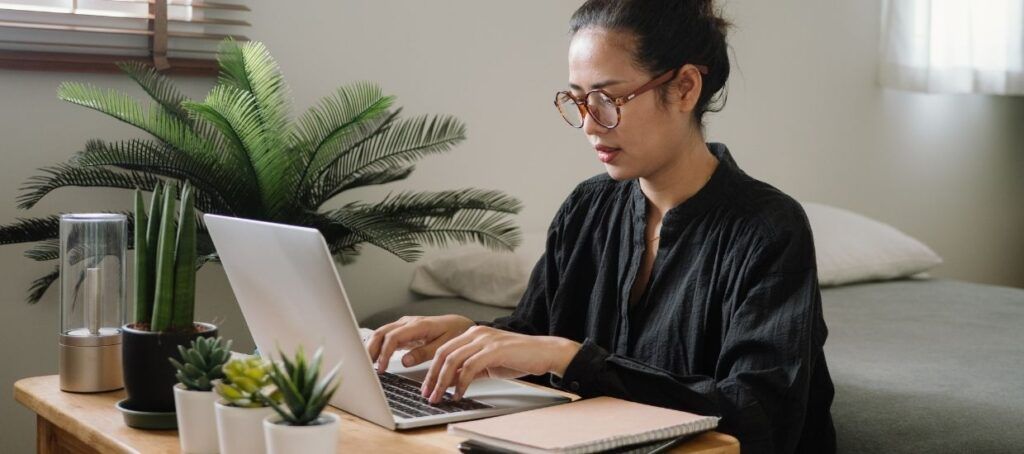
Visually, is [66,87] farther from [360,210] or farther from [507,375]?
[507,375]

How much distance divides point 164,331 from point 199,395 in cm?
16

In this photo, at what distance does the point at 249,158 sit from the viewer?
2236mm

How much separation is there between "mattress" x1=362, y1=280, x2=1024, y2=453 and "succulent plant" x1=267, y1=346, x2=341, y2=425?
110cm

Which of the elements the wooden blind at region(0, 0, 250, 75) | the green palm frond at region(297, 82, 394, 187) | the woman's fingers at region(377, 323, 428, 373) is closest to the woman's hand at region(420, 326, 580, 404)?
the woman's fingers at region(377, 323, 428, 373)

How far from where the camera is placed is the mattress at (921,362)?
5.97ft

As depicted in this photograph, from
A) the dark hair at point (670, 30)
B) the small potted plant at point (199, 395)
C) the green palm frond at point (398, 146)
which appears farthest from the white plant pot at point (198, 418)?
the green palm frond at point (398, 146)

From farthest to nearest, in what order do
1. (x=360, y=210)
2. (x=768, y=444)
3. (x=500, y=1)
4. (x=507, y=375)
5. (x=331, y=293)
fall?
(x=500, y=1)
(x=360, y=210)
(x=507, y=375)
(x=768, y=444)
(x=331, y=293)

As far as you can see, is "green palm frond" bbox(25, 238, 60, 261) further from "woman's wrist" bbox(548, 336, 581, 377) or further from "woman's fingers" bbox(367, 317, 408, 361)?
"woman's wrist" bbox(548, 336, 581, 377)

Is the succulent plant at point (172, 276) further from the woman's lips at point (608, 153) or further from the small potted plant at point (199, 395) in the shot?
the woman's lips at point (608, 153)

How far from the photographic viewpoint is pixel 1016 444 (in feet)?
5.82

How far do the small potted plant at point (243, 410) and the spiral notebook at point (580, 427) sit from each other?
18cm

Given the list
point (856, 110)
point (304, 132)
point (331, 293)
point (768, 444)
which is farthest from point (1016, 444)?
point (856, 110)

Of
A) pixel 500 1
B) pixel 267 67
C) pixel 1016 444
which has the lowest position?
pixel 1016 444

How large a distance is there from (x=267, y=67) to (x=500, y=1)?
2.96ft
